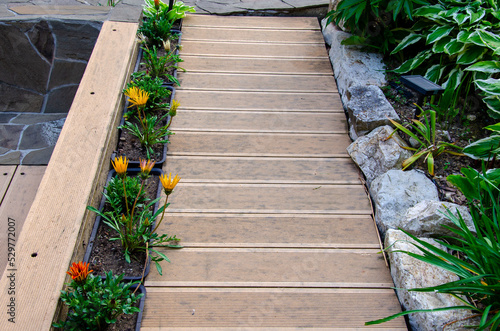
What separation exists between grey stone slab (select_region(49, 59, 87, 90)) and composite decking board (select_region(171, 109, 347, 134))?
1.37 m

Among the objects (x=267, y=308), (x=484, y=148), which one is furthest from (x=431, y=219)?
(x=267, y=308)

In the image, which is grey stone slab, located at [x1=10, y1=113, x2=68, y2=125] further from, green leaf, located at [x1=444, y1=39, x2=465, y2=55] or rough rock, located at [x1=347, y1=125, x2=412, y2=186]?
green leaf, located at [x1=444, y1=39, x2=465, y2=55]

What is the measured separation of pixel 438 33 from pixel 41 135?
3.00 metres

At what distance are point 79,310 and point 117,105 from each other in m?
1.41

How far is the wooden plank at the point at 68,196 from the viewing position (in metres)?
1.63

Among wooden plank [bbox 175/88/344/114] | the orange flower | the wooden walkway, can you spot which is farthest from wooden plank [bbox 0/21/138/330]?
wooden plank [bbox 175/88/344/114]

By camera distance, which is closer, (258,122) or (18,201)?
(18,201)

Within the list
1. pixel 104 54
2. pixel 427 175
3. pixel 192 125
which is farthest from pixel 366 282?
pixel 104 54

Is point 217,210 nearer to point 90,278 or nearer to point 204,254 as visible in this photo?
point 204,254

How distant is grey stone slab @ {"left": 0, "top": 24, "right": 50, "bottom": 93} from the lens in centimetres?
356

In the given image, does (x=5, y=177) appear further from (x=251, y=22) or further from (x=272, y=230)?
(x=251, y=22)

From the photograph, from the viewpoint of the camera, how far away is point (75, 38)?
143 inches

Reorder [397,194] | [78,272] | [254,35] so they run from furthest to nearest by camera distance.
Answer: [254,35] → [397,194] → [78,272]

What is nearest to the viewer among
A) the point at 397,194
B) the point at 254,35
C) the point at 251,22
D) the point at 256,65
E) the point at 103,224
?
the point at 103,224
